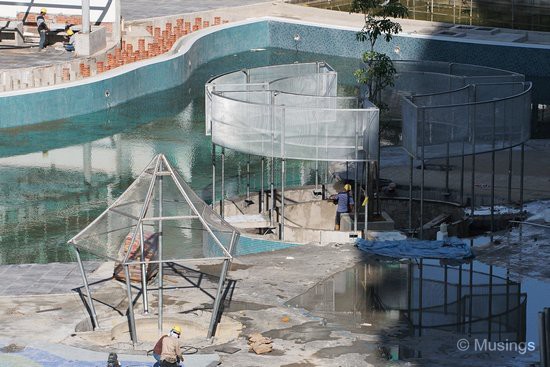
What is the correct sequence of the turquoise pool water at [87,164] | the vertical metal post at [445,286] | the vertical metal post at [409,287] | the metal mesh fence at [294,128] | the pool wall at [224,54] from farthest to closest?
the pool wall at [224,54] < the turquoise pool water at [87,164] < the metal mesh fence at [294,128] < the vertical metal post at [445,286] < the vertical metal post at [409,287]

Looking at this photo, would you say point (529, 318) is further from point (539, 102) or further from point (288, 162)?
point (539, 102)

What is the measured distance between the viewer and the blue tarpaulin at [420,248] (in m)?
26.1

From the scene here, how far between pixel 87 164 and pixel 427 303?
15552mm

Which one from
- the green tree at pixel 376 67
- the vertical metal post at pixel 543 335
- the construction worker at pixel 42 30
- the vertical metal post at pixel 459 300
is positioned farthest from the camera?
the construction worker at pixel 42 30

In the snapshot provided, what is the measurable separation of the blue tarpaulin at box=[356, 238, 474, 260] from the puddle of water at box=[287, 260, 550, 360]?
19 cm

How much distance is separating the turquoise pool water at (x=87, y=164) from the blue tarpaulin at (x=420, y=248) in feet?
20.7

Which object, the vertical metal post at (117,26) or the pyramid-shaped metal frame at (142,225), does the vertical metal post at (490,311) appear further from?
the vertical metal post at (117,26)

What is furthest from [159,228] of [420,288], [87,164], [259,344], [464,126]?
[87,164]

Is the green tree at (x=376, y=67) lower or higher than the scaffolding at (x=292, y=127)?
higher

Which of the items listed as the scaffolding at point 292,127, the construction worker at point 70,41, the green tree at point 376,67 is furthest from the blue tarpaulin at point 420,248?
the construction worker at point 70,41

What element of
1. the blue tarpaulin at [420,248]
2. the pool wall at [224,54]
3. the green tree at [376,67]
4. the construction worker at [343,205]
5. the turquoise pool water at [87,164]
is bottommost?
the turquoise pool water at [87,164]

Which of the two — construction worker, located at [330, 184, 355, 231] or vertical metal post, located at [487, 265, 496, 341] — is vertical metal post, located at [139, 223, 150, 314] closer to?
vertical metal post, located at [487, 265, 496, 341]

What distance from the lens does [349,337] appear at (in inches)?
861

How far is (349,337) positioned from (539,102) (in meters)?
26.3
